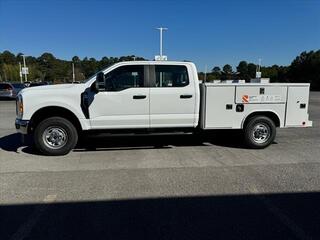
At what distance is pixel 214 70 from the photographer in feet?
240

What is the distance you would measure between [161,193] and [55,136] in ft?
10.9

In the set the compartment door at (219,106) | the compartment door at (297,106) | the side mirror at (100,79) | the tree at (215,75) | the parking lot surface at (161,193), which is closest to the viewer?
the parking lot surface at (161,193)

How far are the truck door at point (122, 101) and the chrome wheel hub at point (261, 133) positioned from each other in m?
2.71

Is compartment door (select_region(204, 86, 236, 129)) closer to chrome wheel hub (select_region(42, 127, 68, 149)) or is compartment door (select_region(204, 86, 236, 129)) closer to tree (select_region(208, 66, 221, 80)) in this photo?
chrome wheel hub (select_region(42, 127, 68, 149))

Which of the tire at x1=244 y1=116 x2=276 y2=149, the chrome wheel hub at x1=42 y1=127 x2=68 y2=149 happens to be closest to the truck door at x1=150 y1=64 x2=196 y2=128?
the tire at x1=244 y1=116 x2=276 y2=149

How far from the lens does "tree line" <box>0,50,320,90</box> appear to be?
6631 cm

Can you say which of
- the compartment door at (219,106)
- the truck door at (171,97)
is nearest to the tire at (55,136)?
the truck door at (171,97)

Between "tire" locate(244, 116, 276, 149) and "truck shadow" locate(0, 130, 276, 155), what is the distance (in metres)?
0.32

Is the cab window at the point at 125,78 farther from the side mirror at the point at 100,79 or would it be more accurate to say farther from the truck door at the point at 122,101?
the side mirror at the point at 100,79

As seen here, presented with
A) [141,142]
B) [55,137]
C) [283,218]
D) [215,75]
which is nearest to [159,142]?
[141,142]

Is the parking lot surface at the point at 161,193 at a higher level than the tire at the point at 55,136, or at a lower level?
lower

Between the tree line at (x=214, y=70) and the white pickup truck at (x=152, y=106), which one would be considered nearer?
the white pickup truck at (x=152, y=106)

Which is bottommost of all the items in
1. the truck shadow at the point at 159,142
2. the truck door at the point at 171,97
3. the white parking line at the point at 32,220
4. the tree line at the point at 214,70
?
the white parking line at the point at 32,220

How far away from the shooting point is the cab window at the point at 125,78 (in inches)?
272
